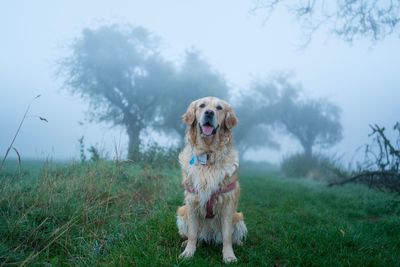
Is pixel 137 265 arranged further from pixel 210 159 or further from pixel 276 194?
pixel 276 194

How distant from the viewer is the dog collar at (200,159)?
4172 millimetres

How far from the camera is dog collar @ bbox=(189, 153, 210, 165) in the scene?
417cm

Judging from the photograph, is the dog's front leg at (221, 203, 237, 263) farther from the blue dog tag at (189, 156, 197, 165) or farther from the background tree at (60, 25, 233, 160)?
the background tree at (60, 25, 233, 160)

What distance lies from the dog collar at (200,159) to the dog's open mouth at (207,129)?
0.28 m

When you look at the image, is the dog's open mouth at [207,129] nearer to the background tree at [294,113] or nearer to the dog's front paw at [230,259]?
the dog's front paw at [230,259]

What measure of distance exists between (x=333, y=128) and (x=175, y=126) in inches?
819

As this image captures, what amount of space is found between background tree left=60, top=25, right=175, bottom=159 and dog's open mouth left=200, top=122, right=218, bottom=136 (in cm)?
2399

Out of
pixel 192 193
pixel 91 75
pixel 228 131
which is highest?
pixel 91 75

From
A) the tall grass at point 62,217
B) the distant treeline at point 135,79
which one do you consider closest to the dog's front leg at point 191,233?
the tall grass at point 62,217

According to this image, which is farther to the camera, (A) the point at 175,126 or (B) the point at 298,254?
(A) the point at 175,126

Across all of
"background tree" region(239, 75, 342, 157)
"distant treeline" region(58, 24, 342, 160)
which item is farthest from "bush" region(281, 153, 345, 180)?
"background tree" region(239, 75, 342, 157)

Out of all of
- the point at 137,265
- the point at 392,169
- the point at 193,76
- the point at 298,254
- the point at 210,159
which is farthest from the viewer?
the point at 193,76

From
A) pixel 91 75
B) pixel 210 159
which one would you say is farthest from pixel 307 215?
pixel 91 75

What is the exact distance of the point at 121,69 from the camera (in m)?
29.2
